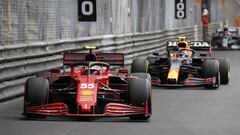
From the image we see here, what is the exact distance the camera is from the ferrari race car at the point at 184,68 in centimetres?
1817

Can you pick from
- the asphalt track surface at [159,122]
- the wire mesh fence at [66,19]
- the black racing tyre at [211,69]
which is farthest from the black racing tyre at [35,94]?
the black racing tyre at [211,69]

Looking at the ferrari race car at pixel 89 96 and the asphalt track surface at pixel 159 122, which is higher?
the ferrari race car at pixel 89 96

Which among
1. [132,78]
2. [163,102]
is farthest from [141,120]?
[163,102]

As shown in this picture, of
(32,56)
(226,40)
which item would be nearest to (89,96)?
(32,56)

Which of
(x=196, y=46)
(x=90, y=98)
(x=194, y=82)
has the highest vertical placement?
(x=196, y=46)

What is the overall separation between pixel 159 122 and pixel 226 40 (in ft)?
105

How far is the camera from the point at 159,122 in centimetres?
1180

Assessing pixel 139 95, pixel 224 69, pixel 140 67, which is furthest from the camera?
pixel 224 69

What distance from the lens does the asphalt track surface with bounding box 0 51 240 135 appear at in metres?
10.7

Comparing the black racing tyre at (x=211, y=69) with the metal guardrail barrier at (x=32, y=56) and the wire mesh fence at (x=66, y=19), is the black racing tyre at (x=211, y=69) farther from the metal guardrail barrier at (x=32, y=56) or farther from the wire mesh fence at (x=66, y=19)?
the wire mesh fence at (x=66, y=19)

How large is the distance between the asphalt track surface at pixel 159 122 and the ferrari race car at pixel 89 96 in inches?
5.9

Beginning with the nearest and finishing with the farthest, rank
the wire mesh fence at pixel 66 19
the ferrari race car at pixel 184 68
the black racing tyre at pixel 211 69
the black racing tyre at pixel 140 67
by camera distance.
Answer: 1. the wire mesh fence at pixel 66 19
2. the black racing tyre at pixel 211 69
3. the ferrari race car at pixel 184 68
4. the black racing tyre at pixel 140 67

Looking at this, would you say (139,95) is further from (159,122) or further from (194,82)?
(194,82)

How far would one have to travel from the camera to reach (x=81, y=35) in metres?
21.7
